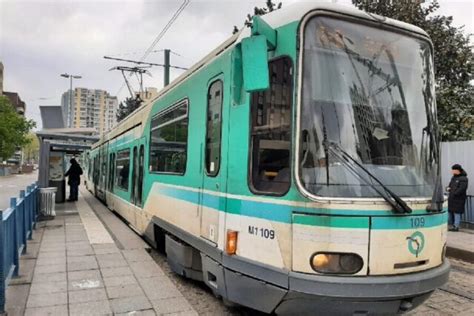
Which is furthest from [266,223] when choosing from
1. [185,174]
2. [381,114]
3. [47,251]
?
[47,251]

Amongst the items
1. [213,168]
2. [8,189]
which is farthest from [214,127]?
[8,189]

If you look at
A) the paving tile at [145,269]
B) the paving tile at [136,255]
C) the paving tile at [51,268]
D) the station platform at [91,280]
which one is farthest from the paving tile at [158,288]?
the paving tile at [51,268]

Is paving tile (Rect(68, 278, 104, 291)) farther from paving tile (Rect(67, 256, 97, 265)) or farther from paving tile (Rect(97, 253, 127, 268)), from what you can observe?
paving tile (Rect(67, 256, 97, 265))

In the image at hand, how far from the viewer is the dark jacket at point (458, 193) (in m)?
9.98

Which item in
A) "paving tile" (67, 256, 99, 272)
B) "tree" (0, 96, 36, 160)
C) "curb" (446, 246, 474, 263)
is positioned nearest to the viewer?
"paving tile" (67, 256, 99, 272)

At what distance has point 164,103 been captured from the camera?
6.96 metres

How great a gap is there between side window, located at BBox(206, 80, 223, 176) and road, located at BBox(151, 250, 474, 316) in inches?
61.6

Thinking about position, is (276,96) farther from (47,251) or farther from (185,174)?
(47,251)

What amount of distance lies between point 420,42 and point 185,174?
119 inches

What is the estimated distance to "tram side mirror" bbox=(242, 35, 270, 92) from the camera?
3.43 meters

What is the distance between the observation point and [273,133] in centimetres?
378

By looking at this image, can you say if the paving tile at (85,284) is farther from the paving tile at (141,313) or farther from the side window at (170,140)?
the side window at (170,140)

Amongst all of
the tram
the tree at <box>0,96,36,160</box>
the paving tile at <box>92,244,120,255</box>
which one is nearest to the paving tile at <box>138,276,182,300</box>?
the tram

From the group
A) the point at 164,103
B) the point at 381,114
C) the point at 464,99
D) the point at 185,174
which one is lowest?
the point at 185,174
